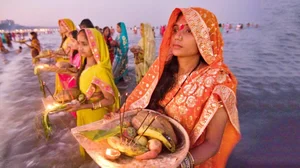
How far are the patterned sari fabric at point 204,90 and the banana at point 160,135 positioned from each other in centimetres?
28

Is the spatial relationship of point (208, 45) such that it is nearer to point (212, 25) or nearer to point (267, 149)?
point (212, 25)

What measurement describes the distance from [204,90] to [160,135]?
45 centimetres

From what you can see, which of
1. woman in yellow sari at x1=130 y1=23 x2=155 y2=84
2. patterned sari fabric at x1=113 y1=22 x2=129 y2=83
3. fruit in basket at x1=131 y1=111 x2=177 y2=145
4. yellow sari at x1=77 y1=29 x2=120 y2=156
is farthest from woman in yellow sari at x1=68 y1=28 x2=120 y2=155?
patterned sari fabric at x1=113 y1=22 x2=129 y2=83

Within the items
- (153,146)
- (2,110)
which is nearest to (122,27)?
(2,110)

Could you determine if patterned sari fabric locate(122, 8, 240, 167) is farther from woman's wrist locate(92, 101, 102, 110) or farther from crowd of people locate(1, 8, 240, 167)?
woman's wrist locate(92, 101, 102, 110)

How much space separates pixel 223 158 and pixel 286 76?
7334 millimetres

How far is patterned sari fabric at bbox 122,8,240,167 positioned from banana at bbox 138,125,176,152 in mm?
280

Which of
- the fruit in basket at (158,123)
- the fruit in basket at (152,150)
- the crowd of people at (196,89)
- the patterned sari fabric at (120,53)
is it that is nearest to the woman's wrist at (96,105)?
the crowd of people at (196,89)

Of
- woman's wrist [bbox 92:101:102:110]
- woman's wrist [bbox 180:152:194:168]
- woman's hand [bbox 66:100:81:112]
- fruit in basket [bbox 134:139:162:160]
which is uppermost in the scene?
fruit in basket [bbox 134:139:162:160]

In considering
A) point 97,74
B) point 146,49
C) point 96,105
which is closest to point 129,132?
point 96,105

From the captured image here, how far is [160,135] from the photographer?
109 cm

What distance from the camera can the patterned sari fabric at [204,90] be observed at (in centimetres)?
126

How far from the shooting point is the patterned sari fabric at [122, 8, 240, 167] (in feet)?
4.14

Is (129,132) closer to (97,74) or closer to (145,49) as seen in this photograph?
(97,74)
